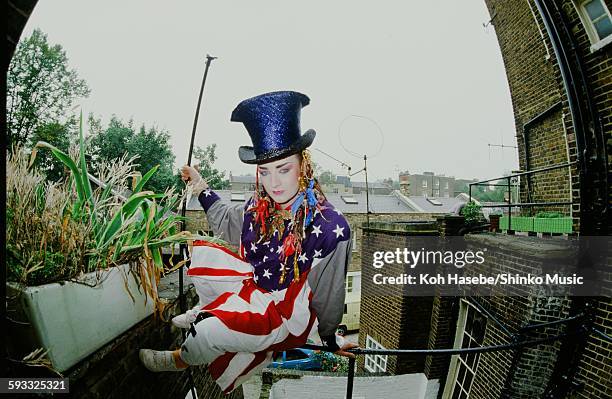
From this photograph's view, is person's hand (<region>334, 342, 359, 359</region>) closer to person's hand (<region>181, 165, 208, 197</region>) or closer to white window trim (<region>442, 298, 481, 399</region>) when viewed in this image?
person's hand (<region>181, 165, 208, 197</region>)

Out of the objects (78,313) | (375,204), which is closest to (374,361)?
(78,313)

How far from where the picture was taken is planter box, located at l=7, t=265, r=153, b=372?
2.79 ft

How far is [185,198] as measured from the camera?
1491 mm

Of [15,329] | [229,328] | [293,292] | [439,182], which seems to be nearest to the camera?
[15,329]

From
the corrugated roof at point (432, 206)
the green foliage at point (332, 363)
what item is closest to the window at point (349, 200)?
the corrugated roof at point (432, 206)

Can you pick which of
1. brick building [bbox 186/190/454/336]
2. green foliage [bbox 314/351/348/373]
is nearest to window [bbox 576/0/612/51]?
green foliage [bbox 314/351/348/373]

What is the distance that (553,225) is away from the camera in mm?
4570

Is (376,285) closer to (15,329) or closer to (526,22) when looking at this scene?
(526,22)

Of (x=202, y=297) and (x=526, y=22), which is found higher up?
(x=526, y=22)

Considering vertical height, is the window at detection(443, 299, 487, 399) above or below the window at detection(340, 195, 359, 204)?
below

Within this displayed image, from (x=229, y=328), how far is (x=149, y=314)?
15.1 inches

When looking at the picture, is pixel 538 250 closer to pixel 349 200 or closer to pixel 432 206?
pixel 349 200

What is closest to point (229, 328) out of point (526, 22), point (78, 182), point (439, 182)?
point (78, 182)

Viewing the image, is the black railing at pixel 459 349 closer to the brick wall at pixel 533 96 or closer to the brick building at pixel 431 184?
the brick wall at pixel 533 96
